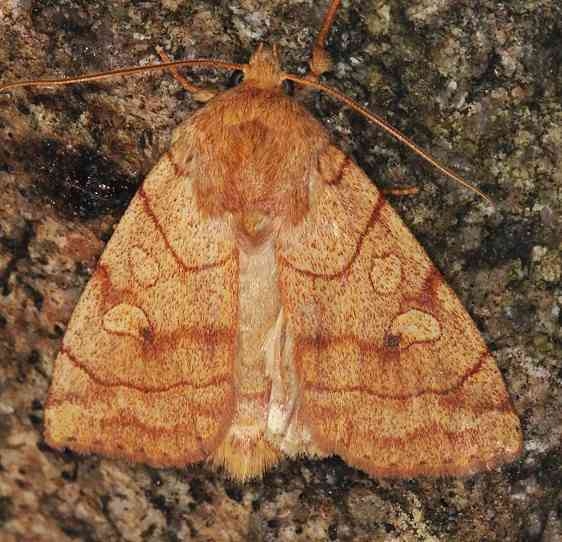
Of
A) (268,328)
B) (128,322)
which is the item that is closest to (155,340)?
(128,322)

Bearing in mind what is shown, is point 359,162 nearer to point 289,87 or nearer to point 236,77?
point 289,87

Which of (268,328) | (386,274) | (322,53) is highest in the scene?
(322,53)

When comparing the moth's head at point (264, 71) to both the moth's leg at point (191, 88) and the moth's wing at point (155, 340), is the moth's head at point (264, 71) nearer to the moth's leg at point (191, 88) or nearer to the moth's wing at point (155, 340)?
the moth's leg at point (191, 88)

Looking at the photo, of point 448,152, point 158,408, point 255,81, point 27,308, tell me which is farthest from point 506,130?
point 27,308

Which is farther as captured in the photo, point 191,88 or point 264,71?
point 191,88

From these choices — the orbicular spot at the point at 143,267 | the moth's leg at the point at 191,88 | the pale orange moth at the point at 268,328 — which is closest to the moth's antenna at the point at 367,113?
the pale orange moth at the point at 268,328

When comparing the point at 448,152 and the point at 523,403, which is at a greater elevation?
the point at 448,152

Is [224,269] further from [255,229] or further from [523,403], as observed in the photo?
[523,403]

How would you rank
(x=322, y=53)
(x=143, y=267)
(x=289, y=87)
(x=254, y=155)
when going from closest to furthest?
(x=254, y=155) → (x=143, y=267) → (x=322, y=53) → (x=289, y=87)
